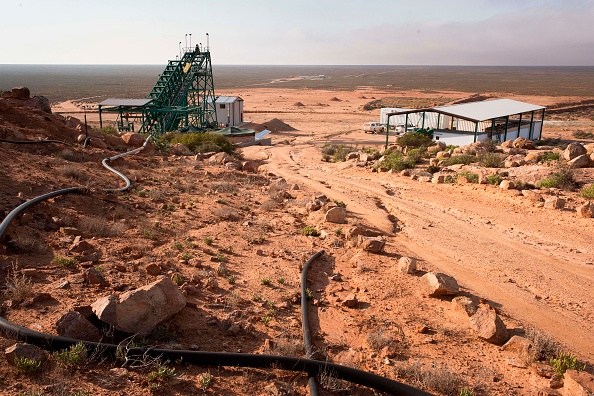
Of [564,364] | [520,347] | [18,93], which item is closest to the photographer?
[564,364]

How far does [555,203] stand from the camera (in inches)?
669

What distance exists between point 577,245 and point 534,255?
188 cm

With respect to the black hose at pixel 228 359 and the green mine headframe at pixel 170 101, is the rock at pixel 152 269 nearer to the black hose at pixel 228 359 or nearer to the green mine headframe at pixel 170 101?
the black hose at pixel 228 359

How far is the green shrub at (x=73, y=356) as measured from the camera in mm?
5691

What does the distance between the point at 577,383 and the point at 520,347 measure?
3.93ft

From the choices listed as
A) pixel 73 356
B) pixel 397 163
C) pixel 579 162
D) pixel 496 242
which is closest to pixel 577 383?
pixel 73 356

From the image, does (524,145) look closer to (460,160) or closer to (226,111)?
(460,160)

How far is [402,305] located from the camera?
355 inches

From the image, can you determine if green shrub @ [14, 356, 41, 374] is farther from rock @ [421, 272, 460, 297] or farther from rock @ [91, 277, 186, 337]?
rock @ [421, 272, 460, 297]

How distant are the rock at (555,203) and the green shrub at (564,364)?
1114 cm

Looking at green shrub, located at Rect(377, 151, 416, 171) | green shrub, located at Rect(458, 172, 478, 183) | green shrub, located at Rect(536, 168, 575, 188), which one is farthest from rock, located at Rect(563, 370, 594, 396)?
green shrub, located at Rect(377, 151, 416, 171)

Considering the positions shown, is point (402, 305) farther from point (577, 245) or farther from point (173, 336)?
point (577, 245)

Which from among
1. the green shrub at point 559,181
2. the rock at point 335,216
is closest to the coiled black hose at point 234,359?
the rock at point 335,216

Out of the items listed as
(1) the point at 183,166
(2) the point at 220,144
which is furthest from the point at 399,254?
(2) the point at 220,144
